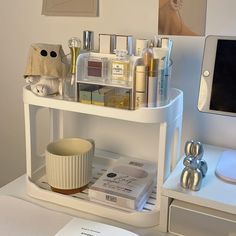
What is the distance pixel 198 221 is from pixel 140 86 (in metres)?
0.30

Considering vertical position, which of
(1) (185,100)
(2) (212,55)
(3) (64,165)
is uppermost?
(2) (212,55)

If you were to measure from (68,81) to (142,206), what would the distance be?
0.34 meters

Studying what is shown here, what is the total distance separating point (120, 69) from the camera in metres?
0.79

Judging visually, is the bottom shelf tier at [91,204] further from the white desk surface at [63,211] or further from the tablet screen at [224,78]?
the tablet screen at [224,78]

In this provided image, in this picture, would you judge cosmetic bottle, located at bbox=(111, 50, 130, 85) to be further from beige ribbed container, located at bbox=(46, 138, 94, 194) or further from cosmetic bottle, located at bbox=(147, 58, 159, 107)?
beige ribbed container, located at bbox=(46, 138, 94, 194)

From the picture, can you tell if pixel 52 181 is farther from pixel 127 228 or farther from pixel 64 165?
pixel 127 228

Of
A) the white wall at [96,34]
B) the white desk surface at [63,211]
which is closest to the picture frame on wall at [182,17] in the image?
the white wall at [96,34]

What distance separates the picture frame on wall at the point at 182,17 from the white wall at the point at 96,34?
0.02 meters

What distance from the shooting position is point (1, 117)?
1298mm

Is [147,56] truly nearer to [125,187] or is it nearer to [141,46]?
[141,46]

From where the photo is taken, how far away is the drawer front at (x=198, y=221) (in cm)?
71

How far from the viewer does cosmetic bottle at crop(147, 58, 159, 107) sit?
0.76 metres

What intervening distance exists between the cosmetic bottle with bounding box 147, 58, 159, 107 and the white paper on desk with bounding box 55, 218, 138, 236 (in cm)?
26

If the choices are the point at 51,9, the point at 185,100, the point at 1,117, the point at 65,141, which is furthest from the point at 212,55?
the point at 1,117
